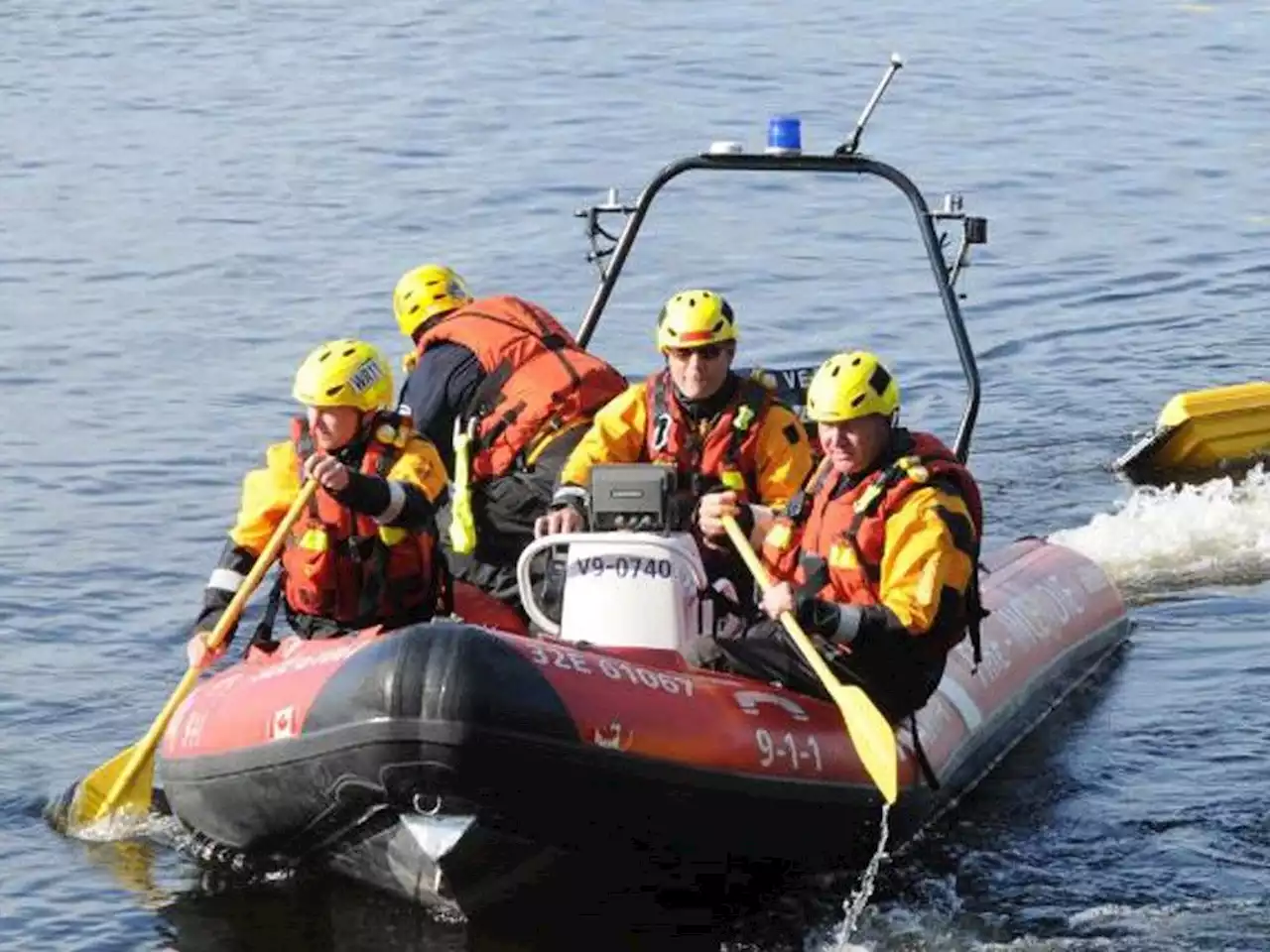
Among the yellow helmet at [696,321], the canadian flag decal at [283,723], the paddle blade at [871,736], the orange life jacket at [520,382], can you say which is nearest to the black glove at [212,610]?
the canadian flag decal at [283,723]

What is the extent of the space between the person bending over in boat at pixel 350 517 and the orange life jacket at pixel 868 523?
108 cm

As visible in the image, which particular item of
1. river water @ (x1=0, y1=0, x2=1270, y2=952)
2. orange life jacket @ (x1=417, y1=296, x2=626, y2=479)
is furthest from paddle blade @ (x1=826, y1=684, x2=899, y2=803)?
orange life jacket @ (x1=417, y1=296, x2=626, y2=479)

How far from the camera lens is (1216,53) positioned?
24.0 m

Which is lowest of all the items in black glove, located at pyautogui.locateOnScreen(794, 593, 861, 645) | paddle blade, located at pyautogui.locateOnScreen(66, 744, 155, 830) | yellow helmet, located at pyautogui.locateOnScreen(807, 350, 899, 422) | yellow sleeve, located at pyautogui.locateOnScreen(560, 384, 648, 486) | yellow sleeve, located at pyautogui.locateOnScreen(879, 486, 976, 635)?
paddle blade, located at pyautogui.locateOnScreen(66, 744, 155, 830)

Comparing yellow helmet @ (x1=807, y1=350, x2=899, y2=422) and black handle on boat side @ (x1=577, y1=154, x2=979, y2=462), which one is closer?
yellow helmet @ (x1=807, y1=350, x2=899, y2=422)

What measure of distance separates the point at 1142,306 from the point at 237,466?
540 centimetres

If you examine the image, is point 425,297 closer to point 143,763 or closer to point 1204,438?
point 143,763

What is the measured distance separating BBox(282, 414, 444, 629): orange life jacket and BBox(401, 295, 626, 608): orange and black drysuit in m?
1.12

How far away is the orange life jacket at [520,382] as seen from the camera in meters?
9.70

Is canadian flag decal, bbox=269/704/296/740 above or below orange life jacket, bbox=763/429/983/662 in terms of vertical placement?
below

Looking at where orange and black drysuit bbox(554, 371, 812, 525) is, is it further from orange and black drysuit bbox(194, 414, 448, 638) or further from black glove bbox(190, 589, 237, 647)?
black glove bbox(190, 589, 237, 647)

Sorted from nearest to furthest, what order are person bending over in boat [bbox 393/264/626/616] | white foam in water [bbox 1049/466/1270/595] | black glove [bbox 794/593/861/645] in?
black glove [bbox 794/593/861/645], person bending over in boat [bbox 393/264/626/616], white foam in water [bbox 1049/466/1270/595]

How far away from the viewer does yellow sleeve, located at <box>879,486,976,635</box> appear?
797 centimetres

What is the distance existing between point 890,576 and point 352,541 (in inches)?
59.2
